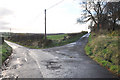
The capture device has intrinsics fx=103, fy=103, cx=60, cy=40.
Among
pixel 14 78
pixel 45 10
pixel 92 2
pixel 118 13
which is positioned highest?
pixel 92 2

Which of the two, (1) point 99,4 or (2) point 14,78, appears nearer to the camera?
(2) point 14,78

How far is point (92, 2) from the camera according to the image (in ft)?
89.1

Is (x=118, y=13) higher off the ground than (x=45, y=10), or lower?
lower

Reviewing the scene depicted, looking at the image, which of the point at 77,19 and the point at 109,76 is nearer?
the point at 109,76

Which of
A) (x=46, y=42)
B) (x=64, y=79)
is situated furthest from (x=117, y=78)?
(x=46, y=42)

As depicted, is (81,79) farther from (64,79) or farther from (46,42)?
(46,42)

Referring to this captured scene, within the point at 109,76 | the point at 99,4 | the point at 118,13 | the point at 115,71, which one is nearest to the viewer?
the point at 109,76

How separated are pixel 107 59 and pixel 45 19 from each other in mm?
20837

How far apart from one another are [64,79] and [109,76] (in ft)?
8.93

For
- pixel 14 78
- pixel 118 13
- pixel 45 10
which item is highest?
pixel 45 10

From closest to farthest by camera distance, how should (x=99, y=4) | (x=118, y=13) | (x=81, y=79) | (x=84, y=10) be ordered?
(x=81, y=79), (x=118, y=13), (x=99, y=4), (x=84, y=10)

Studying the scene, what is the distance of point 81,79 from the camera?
5.73m

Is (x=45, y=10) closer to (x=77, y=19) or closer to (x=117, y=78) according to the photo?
(x=77, y=19)

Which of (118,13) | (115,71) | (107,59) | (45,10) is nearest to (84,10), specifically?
(45,10)
